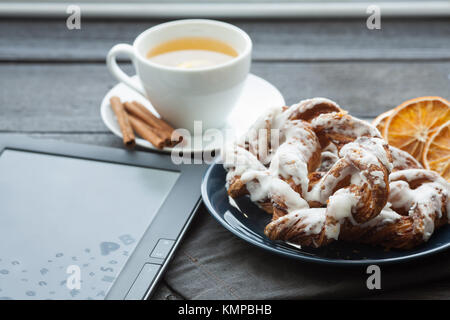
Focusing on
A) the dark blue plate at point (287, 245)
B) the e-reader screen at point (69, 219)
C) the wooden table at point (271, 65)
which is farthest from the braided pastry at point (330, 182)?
the wooden table at point (271, 65)

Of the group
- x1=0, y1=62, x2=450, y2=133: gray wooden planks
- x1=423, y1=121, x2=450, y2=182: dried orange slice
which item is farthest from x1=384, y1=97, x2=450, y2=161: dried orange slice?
x1=0, y1=62, x2=450, y2=133: gray wooden planks

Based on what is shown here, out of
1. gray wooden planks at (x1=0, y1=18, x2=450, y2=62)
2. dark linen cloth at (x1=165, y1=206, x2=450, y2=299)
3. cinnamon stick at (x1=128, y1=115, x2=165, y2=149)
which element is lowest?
dark linen cloth at (x1=165, y1=206, x2=450, y2=299)

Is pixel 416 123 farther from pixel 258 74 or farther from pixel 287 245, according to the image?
pixel 258 74

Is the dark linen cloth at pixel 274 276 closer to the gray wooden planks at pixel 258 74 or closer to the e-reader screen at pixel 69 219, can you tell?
the e-reader screen at pixel 69 219

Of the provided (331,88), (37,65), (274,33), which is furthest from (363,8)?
(37,65)

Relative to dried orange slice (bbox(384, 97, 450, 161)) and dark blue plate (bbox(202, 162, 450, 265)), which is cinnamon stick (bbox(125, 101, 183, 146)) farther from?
dried orange slice (bbox(384, 97, 450, 161))

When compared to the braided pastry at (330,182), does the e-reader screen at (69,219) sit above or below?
below
